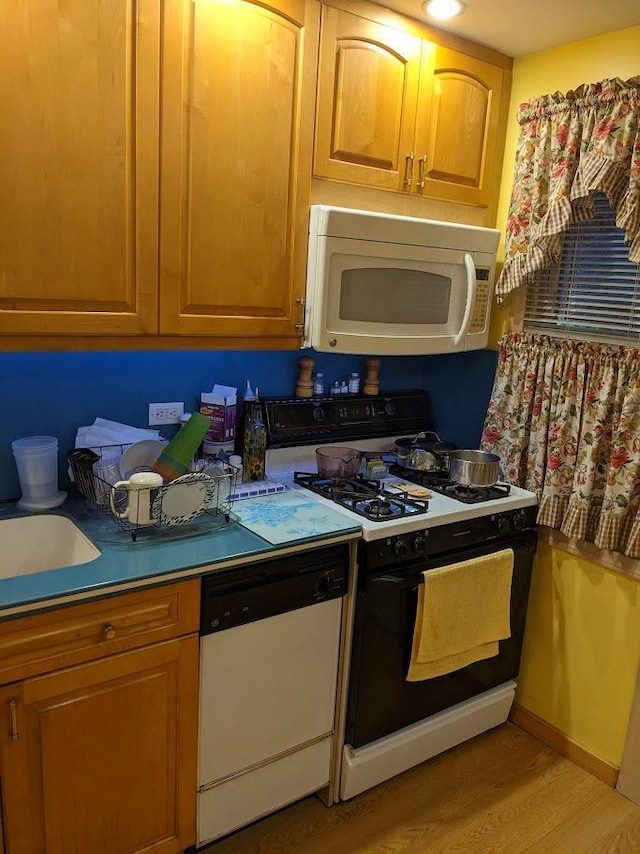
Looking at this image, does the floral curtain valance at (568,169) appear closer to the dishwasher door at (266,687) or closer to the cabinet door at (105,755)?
the dishwasher door at (266,687)

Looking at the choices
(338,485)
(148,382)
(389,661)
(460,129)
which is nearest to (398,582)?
(389,661)

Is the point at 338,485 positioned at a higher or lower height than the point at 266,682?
higher

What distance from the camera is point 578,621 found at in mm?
2375

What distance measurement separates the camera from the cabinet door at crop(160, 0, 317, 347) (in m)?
1.73

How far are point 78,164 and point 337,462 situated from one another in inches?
48.9

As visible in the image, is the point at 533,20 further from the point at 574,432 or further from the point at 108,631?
the point at 108,631

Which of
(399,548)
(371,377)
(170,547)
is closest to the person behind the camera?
(170,547)

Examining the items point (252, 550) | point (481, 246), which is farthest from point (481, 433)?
point (252, 550)

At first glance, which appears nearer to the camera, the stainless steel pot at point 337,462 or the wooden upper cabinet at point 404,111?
the wooden upper cabinet at point 404,111

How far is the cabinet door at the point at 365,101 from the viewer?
196 centimetres

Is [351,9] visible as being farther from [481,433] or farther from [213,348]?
[481,433]

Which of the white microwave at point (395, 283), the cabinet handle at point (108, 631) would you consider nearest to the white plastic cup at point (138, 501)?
the cabinet handle at point (108, 631)

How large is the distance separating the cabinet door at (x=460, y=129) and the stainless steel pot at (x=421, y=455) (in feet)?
2.97

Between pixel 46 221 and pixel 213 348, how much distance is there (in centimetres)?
55
